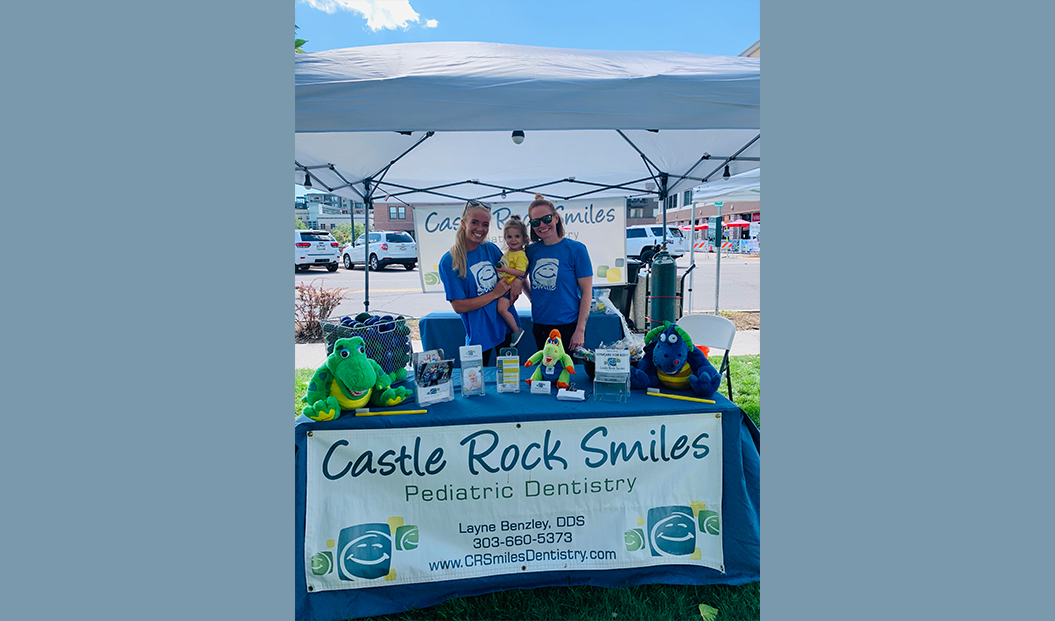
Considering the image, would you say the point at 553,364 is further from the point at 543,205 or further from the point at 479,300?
the point at 543,205

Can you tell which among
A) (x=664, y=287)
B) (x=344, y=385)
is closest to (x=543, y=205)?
(x=344, y=385)

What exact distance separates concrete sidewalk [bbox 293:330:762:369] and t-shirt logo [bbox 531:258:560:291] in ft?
10.2

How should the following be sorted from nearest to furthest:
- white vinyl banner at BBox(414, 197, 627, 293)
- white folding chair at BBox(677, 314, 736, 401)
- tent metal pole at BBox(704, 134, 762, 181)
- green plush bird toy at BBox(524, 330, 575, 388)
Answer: green plush bird toy at BBox(524, 330, 575, 388), white folding chair at BBox(677, 314, 736, 401), tent metal pole at BBox(704, 134, 762, 181), white vinyl banner at BBox(414, 197, 627, 293)

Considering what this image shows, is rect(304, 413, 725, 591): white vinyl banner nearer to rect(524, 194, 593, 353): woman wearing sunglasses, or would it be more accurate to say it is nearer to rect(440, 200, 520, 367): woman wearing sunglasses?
rect(524, 194, 593, 353): woman wearing sunglasses

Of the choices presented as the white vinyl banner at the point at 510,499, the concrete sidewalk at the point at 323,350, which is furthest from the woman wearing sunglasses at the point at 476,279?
the concrete sidewalk at the point at 323,350

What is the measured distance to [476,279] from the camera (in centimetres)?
298

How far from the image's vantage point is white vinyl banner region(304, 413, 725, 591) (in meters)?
1.89

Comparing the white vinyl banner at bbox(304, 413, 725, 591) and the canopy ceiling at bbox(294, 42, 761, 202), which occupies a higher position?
the canopy ceiling at bbox(294, 42, 761, 202)

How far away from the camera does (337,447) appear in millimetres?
1885

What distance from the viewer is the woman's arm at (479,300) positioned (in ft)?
9.76

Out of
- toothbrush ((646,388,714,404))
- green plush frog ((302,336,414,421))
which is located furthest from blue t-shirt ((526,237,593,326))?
green plush frog ((302,336,414,421))

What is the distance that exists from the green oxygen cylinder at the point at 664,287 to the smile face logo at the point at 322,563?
516cm

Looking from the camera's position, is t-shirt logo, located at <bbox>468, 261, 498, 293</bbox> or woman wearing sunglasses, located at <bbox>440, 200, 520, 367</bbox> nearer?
woman wearing sunglasses, located at <bbox>440, 200, 520, 367</bbox>

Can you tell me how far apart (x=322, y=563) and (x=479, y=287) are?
1670 mm
